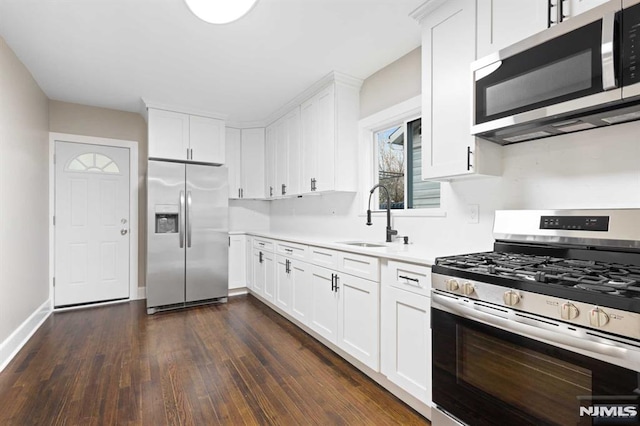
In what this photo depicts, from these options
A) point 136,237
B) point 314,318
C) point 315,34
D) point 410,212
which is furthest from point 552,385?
point 136,237

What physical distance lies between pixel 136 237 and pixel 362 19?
3950 millimetres

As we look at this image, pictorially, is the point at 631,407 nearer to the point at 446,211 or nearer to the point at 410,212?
the point at 446,211

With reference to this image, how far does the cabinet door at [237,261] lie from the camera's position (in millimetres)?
4574

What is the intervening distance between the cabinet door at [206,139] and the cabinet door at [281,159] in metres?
0.76

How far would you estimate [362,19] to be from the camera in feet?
7.55

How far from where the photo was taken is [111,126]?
14.0 feet

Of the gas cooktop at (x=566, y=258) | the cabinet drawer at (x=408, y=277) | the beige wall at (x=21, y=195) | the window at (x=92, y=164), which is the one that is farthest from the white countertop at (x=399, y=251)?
the window at (x=92, y=164)

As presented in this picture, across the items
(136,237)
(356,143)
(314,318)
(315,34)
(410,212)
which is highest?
(315,34)

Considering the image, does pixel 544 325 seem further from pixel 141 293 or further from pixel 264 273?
pixel 141 293

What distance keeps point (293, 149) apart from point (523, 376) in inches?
131

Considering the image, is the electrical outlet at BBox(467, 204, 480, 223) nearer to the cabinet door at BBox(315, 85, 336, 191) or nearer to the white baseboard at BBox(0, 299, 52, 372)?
the cabinet door at BBox(315, 85, 336, 191)

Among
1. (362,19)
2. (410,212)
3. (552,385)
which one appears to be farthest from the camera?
(410,212)

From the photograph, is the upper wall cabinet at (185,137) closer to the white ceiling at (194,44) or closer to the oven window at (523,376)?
the white ceiling at (194,44)

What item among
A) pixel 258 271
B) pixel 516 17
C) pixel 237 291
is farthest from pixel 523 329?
pixel 237 291
